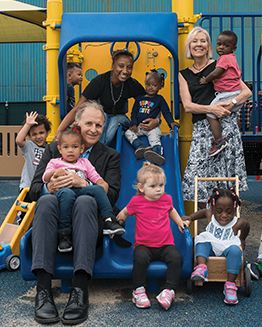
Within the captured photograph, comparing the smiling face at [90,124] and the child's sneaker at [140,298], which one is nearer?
the child's sneaker at [140,298]

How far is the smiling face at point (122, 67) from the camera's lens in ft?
16.6

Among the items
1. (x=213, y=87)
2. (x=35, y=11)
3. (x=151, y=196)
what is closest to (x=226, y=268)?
(x=151, y=196)

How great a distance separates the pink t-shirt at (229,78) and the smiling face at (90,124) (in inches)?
48.5

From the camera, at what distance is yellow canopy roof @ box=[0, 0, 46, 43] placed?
881 cm

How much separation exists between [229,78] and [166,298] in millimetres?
2116

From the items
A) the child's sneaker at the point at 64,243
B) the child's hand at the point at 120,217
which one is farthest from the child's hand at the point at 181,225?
the child's sneaker at the point at 64,243

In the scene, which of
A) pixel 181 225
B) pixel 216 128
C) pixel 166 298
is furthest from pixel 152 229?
pixel 216 128

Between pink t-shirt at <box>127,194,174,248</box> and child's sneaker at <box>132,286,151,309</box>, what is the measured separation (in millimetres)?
333

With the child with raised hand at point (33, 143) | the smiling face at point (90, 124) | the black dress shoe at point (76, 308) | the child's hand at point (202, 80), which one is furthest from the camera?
the child with raised hand at point (33, 143)

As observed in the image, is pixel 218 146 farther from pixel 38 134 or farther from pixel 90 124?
pixel 38 134

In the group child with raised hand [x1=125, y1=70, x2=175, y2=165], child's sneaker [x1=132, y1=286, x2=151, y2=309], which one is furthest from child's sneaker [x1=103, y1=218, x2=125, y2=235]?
child with raised hand [x1=125, y1=70, x2=175, y2=165]

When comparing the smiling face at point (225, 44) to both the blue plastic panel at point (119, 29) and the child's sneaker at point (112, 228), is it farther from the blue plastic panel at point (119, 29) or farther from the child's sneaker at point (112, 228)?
the child's sneaker at point (112, 228)

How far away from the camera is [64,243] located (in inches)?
134

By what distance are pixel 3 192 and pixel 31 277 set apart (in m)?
6.52
